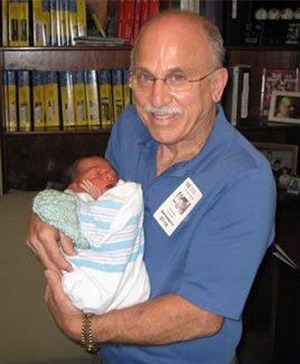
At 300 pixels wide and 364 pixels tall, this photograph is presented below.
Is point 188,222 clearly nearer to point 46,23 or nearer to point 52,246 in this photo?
point 52,246

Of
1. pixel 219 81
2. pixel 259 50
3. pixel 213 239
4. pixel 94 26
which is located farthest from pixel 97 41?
pixel 213 239

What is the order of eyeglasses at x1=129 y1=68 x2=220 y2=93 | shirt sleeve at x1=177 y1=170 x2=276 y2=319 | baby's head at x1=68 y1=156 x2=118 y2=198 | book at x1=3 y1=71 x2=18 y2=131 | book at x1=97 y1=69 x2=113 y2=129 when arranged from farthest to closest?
book at x1=97 y1=69 x2=113 y2=129, book at x1=3 y1=71 x2=18 y2=131, baby's head at x1=68 y1=156 x2=118 y2=198, eyeglasses at x1=129 y1=68 x2=220 y2=93, shirt sleeve at x1=177 y1=170 x2=276 y2=319

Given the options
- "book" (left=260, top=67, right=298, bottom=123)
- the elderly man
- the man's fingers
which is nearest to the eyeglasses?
the elderly man

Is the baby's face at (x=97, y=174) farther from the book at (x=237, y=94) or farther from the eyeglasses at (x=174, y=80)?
the book at (x=237, y=94)

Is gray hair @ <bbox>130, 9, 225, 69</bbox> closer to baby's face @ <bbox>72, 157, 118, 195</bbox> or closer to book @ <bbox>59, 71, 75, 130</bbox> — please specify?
baby's face @ <bbox>72, 157, 118, 195</bbox>

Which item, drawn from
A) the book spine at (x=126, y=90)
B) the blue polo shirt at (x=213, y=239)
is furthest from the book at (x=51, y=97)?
the blue polo shirt at (x=213, y=239)

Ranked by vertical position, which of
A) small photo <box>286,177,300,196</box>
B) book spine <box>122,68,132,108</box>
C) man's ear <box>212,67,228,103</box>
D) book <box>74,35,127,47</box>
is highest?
book <box>74,35,127,47</box>

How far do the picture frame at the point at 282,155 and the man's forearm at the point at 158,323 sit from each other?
182 cm

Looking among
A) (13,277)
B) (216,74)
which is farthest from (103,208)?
(13,277)

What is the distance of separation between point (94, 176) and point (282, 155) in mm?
1699

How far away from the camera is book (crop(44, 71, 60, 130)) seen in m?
2.67

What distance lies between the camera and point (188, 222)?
117 cm

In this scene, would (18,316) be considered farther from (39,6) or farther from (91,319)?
(39,6)

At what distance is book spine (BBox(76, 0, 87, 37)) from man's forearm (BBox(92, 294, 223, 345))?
181 centimetres
